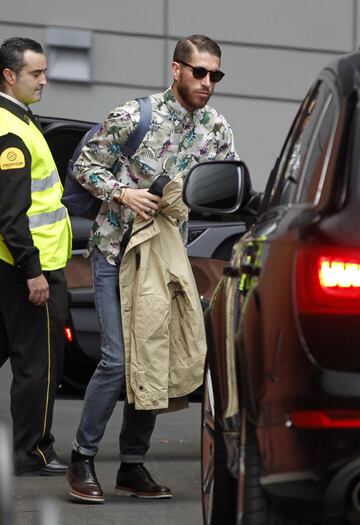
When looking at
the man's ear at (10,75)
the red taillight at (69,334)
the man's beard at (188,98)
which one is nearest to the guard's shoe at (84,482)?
the man's beard at (188,98)

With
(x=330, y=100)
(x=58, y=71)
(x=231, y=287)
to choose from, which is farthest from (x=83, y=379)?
(x=58, y=71)

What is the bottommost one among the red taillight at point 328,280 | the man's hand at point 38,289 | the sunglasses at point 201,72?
the man's hand at point 38,289

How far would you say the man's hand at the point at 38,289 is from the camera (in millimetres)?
6793

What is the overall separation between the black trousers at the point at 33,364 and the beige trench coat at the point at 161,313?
772mm

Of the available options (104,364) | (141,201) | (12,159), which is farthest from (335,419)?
(12,159)

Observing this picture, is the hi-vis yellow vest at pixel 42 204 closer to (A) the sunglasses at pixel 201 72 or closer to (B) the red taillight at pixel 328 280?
(A) the sunglasses at pixel 201 72

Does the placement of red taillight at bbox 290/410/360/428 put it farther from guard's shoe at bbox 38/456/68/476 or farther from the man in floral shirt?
guard's shoe at bbox 38/456/68/476

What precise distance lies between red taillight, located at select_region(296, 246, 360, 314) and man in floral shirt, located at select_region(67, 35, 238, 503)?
2.52 meters

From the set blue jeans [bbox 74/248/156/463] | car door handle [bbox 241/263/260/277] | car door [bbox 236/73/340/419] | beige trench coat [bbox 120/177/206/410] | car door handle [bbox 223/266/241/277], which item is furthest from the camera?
blue jeans [bbox 74/248/156/463]

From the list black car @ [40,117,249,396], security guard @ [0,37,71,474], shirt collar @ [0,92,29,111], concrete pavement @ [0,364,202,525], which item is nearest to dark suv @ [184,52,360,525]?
concrete pavement @ [0,364,202,525]

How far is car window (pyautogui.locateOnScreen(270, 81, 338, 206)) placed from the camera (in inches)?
158

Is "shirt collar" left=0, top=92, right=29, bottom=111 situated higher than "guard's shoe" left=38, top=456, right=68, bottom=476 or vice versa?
"shirt collar" left=0, top=92, right=29, bottom=111

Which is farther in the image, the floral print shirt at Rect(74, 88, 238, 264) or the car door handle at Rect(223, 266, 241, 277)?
the floral print shirt at Rect(74, 88, 238, 264)

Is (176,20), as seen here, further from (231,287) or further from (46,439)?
(231,287)
